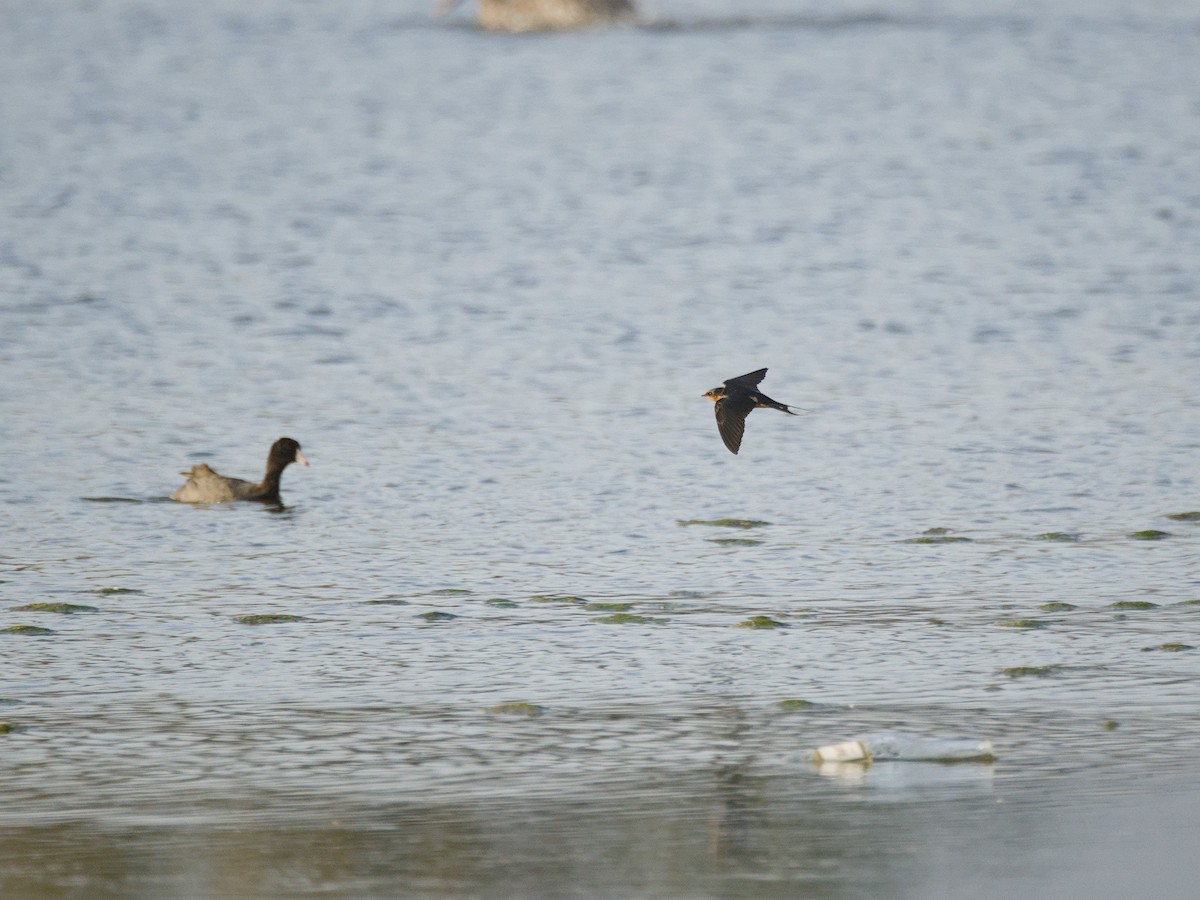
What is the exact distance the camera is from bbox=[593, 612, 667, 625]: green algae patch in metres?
10.3

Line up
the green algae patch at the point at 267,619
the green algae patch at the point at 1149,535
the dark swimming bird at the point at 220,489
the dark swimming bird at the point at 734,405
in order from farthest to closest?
the dark swimming bird at the point at 220,489 → the green algae patch at the point at 1149,535 → the dark swimming bird at the point at 734,405 → the green algae patch at the point at 267,619

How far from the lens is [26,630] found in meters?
10.3

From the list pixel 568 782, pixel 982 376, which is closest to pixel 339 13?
pixel 982 376

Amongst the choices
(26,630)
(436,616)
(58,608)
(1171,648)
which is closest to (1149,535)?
(1171,648)

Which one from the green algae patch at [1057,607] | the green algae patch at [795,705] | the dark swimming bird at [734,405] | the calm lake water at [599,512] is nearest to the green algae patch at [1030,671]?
the calm lake water at [599,512]

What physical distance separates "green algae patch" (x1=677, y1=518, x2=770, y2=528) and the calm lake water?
0.23ft

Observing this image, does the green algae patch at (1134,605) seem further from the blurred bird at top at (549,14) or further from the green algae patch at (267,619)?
the blurred bird at top at (549,14)

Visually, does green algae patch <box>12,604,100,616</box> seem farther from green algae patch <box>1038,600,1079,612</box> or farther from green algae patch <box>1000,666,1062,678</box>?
green algae patch <box>1038,600,1079,612</box>

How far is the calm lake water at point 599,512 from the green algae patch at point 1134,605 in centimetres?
2

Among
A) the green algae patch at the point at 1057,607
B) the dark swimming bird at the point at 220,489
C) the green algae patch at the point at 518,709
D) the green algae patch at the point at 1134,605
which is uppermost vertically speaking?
the dark swimming bird at the point at 220,489

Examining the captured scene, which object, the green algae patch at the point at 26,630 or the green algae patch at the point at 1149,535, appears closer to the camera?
the green algae patch at the point at 26,630

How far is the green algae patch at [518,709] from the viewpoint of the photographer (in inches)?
343

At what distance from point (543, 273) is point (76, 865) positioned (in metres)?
16.6

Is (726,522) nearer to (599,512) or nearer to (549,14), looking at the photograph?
(599,512)
